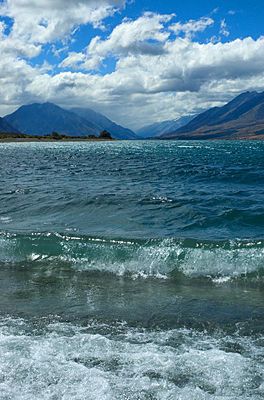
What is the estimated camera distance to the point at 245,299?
14.7 meters

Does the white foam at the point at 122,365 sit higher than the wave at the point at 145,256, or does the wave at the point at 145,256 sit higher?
the wave at the point at 145,256

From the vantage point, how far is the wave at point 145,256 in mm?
17797

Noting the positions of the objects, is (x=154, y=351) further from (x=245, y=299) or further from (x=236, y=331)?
(x=245, y=299)

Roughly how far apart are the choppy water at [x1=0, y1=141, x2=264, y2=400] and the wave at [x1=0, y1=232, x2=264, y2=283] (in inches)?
1.9

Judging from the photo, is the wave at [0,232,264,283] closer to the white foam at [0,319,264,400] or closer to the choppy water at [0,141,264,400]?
the choppy water at [0,141,264,400]

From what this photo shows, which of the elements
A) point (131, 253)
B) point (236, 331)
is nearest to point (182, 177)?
point (131, 253)

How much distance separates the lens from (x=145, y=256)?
19375 millimetres

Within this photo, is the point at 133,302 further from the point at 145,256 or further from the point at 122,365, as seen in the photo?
the point at 145,256

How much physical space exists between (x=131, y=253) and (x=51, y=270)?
12.0ft

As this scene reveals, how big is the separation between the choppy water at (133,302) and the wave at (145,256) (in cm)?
5

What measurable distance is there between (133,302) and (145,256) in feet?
16.1

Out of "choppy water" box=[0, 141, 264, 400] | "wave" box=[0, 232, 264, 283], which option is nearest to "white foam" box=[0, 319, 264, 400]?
"choppy water" box=[0, 141, 264, 400]

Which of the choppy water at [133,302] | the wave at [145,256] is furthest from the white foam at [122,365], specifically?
the wave at [145,256]

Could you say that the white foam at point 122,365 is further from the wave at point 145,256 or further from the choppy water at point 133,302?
the wave at point 145,256
